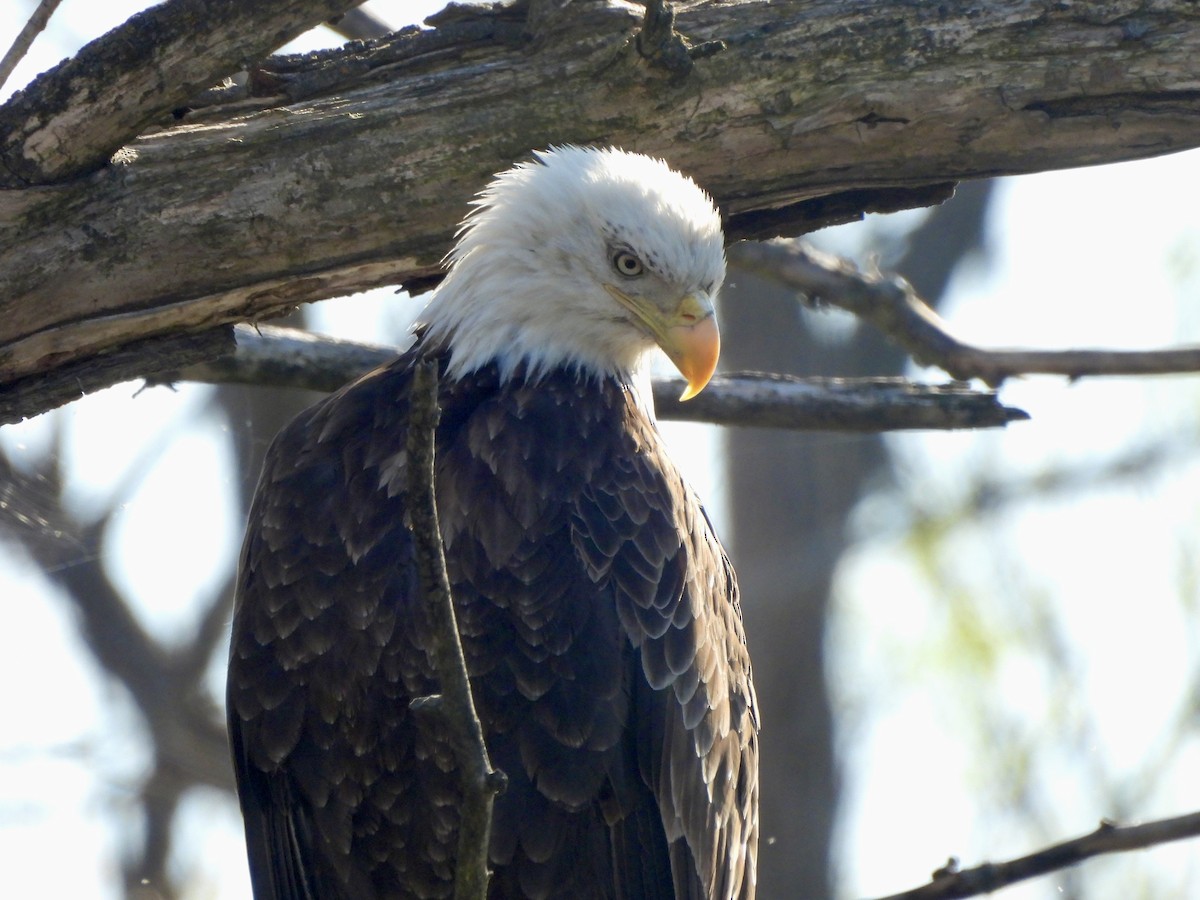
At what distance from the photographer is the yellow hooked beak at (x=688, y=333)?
3.94m

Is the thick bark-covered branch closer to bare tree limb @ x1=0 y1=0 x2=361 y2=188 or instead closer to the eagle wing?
bare tree limb @ x1=0 y1=0 x2=361 y2=188

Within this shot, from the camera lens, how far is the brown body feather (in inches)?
142

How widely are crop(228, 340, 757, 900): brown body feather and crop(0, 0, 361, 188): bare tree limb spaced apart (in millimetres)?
920

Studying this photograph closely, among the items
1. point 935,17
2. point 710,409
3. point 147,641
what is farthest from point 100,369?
point 147,641

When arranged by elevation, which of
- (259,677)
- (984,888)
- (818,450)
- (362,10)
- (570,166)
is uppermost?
(818,450)

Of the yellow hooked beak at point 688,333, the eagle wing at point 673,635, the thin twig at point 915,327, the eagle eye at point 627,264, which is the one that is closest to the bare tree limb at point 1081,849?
the eagle wing at point 673,635

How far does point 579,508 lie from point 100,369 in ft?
4.19

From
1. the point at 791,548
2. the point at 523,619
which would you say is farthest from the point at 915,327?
the point at 791,548

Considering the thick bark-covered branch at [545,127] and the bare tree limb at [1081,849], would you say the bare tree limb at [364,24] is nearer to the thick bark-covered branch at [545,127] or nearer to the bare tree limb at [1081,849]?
the thick bark-covered branch at [545,127]

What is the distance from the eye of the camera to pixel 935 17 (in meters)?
3.86

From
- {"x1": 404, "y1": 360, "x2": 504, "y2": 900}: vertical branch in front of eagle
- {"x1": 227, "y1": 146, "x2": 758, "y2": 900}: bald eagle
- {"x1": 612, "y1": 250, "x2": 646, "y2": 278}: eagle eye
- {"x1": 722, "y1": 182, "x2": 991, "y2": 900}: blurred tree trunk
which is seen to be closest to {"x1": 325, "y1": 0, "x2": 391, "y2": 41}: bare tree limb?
{"x1": 227, "y1": 146, "x2": 758, "y2": 900}: bald eagle

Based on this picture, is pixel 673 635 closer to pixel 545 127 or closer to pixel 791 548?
pixel 545 127

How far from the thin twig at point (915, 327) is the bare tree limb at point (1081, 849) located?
2393 mm

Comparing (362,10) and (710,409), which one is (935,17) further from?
(362,10)
